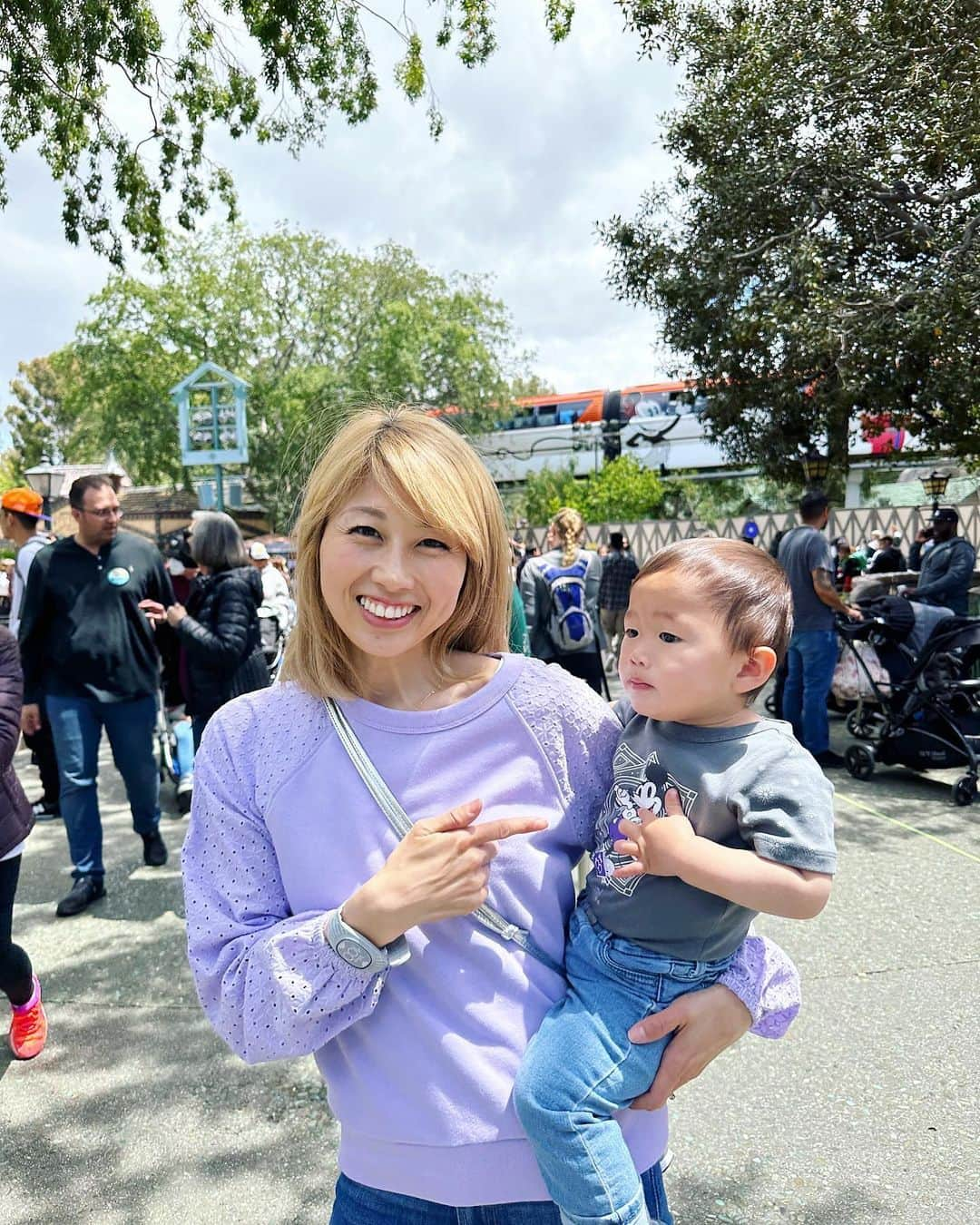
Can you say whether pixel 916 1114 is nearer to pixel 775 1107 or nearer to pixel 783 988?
pixel 775 1107

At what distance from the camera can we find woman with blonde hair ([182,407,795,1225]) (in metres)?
1.06

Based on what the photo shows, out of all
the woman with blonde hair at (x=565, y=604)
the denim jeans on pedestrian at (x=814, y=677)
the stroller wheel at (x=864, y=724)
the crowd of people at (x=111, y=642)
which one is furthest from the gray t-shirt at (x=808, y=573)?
the crowd of people at (x=111, y=642)

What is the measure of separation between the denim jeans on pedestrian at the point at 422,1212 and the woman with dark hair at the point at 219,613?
3.44 meters

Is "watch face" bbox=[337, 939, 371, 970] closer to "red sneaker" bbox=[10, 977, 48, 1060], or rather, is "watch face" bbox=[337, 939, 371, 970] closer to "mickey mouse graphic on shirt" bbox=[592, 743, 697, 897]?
"mickey mouse graphic on shirt" bbox=[592, 743, 697, 897]

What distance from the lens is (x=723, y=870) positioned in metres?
1.11

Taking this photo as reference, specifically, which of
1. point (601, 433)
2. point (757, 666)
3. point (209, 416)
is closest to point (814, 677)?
point (757, 666)

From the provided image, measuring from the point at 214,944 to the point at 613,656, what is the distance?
402 inches

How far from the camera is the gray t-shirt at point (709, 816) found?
1161 mm

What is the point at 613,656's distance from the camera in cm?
1116

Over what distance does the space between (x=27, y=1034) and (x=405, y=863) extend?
284cm

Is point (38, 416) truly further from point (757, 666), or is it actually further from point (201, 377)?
point (757, 666)

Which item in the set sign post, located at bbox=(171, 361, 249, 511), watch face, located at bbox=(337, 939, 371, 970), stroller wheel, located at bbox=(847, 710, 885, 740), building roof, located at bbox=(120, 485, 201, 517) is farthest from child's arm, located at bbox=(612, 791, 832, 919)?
building roof, located at bbox=(120, 485, 201, 517)

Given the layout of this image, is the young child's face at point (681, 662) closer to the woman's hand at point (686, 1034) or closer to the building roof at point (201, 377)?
the woman's hand at point (686, 1034)

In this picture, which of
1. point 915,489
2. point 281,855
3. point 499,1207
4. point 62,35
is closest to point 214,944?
point 281,855
